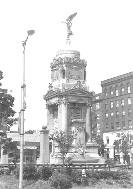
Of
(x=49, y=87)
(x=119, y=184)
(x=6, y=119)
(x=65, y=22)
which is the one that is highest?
(x=65, y=22)

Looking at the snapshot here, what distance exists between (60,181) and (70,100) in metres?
28.6

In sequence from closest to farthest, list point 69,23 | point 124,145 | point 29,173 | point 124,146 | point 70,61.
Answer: point 29,173
point 70,61
point 69,23
point 124,146
point 124,145

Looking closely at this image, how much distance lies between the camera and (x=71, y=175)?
130 feet

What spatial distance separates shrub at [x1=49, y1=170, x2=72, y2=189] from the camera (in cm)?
3691

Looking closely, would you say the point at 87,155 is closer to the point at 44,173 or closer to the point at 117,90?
the point at 44,173

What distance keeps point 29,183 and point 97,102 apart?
83884mm

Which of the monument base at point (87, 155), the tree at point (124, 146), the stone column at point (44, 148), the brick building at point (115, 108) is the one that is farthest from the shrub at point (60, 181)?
the brick building at point (115, 108)

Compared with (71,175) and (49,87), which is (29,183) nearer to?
(71,175)

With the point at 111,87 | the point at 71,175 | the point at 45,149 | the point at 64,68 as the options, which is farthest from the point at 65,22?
the point at 111,87

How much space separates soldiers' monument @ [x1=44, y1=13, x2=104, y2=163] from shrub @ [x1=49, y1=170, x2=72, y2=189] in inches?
938

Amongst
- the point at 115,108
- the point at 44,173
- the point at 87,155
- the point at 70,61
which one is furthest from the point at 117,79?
the point at 44,173

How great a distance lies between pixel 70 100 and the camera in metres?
64.7

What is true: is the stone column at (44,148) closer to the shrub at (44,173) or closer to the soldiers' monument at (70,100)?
the soldiers' monument at (70,100)

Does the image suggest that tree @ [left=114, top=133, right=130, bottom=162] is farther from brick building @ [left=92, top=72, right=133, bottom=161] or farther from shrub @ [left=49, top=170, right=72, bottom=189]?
shrub @ [left=49, top=170, right=72, bottom=189]
